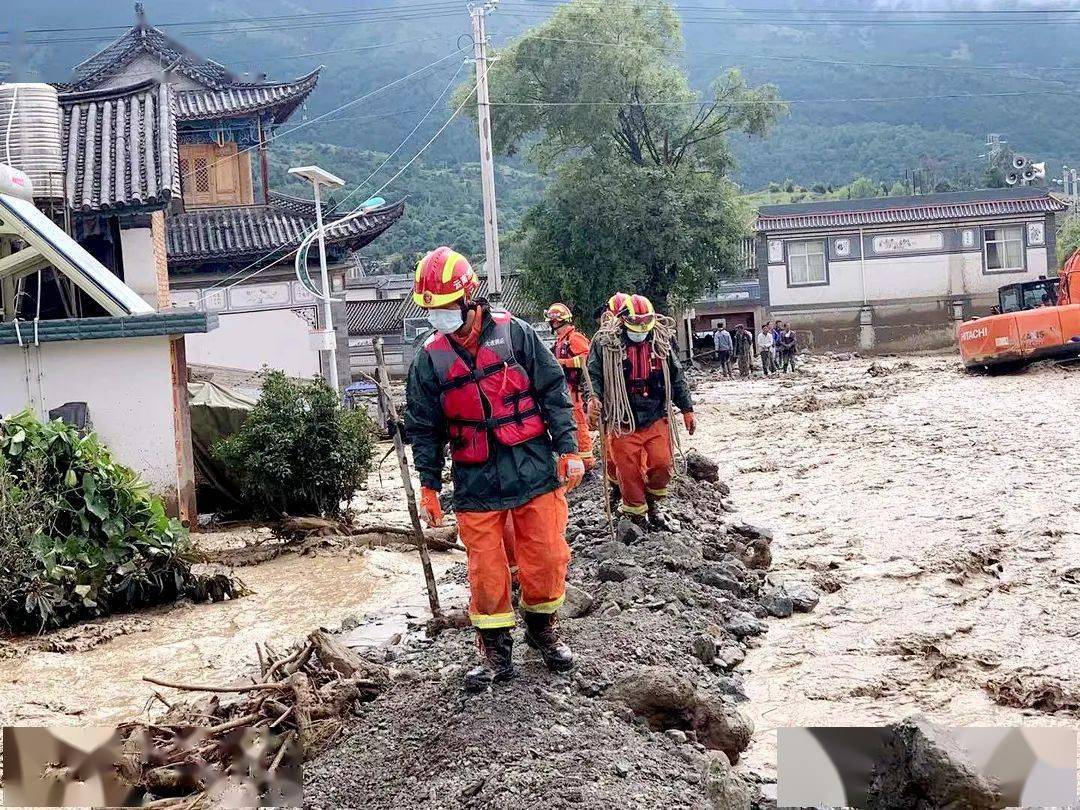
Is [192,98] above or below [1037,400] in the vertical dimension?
above

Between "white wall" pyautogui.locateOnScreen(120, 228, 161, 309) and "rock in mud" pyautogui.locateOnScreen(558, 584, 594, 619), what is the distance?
38.8 ft

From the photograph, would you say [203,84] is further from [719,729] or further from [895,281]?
[895,281]

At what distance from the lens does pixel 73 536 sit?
9.28 meters

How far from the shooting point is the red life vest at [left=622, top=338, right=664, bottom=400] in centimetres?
949

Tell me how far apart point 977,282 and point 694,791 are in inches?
1690

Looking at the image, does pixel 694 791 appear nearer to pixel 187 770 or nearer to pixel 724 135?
pixel 187 770

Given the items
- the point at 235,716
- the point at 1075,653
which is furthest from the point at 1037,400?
the point at 235,716

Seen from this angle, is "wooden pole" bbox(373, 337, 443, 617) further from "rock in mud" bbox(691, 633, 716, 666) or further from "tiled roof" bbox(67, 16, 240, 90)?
"tiled roof" bbox(67, 16, 240, 90)

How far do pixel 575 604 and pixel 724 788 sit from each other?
279 cm

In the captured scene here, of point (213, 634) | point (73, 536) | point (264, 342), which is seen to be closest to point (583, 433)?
point (213, 634)

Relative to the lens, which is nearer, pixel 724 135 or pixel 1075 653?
pixel 1075 653

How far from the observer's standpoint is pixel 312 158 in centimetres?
7138

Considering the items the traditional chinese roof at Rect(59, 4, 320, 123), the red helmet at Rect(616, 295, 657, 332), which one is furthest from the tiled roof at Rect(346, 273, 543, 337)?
the red helmet at Rect(616, 295, 657, 332)

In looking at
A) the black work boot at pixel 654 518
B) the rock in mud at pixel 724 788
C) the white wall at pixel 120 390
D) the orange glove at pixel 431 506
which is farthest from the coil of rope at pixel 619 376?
the white wall at pixel 120 390
